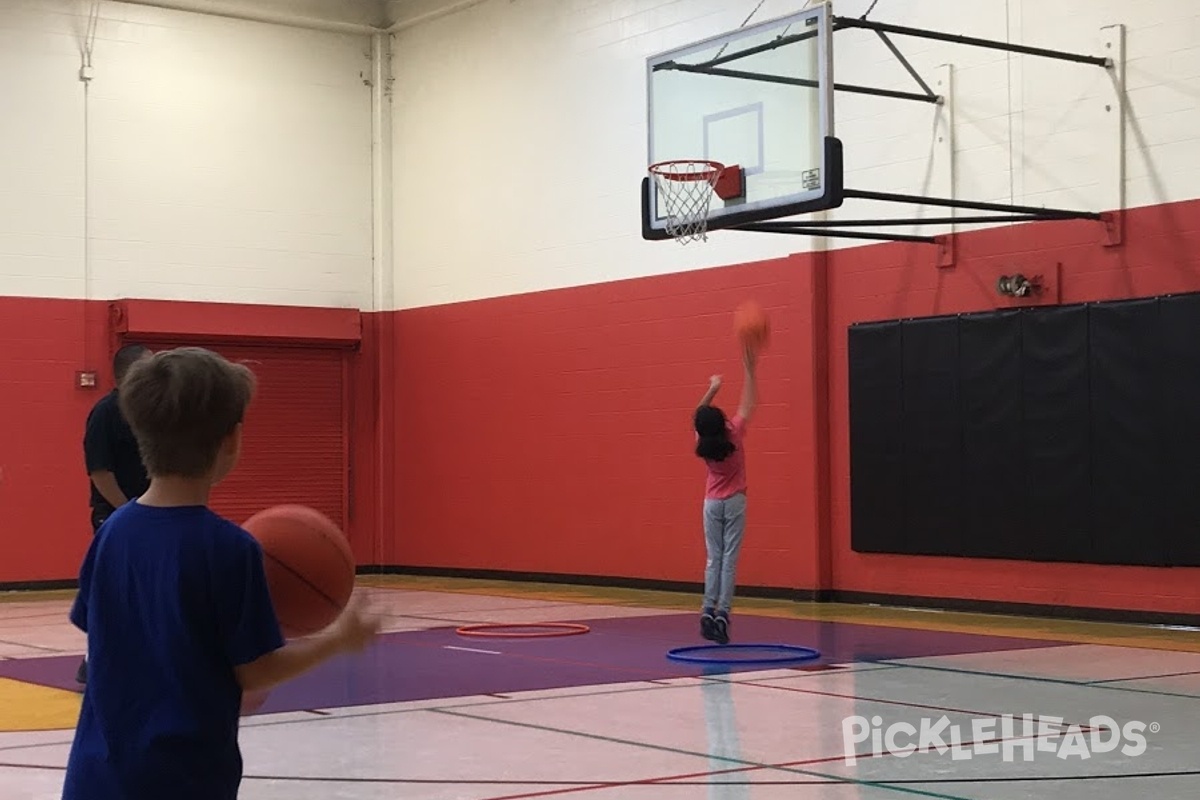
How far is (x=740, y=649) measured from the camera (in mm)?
10859

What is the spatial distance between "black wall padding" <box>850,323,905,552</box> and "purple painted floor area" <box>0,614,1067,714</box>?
73.2 inches

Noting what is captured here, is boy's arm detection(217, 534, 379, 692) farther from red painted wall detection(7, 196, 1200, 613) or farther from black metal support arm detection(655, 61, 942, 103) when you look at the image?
red painted wall detection(7, 196, 1200, 613)

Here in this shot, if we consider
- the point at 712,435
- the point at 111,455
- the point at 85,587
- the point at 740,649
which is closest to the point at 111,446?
the point at 111,455

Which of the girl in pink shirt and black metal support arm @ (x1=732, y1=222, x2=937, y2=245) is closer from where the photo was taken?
the girl in pink shirt

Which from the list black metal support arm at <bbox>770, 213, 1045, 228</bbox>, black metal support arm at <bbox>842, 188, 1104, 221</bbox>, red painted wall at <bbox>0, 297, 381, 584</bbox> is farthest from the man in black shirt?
red painted wall at <bbox>0, 297, 381, 584</bbox>

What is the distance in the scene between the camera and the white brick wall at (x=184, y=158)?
1780 centimetres

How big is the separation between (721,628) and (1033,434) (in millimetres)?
3999

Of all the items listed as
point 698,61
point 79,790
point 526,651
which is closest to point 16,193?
point 698,61

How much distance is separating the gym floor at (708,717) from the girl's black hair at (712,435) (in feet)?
4.48

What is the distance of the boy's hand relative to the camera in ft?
10.0

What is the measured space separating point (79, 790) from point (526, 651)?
26.3 ft

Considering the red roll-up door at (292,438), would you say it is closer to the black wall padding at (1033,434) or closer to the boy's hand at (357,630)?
the black wall padding at (1033,434)

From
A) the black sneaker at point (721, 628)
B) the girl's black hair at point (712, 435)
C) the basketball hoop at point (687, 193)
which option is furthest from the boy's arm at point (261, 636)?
the basketball hoop at point (687, 193)

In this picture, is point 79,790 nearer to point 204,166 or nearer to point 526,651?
point 526,651
